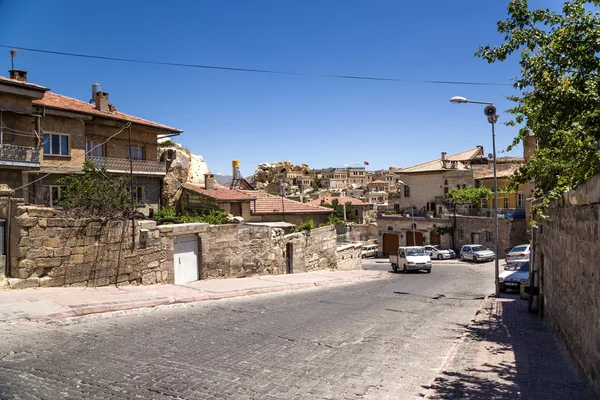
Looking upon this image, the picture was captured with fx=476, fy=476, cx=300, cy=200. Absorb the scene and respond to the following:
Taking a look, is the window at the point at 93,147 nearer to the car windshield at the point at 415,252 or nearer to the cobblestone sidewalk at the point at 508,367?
the car windshield at the point at 415,252

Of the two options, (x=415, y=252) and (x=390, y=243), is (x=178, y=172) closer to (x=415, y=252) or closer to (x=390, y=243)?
(x=415, y=252)

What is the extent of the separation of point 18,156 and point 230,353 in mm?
18749

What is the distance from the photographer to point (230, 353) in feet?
26.2

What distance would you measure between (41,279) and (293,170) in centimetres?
12216

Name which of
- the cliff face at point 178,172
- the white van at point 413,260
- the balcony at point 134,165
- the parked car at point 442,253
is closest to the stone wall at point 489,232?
the parked car at point 442,253

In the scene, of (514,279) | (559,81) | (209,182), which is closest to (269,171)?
(209,182)

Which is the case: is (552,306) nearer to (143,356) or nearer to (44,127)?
(143,356)

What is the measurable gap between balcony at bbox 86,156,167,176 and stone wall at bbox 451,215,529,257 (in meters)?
29.0

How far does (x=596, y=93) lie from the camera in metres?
8.05

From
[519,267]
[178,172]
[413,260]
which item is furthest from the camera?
[178,172]

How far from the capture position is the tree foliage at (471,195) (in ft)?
154

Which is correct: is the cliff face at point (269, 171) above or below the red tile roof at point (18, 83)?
above

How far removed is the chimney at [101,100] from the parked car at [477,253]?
30.1m

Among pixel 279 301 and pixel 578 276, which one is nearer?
pixel 578 276
